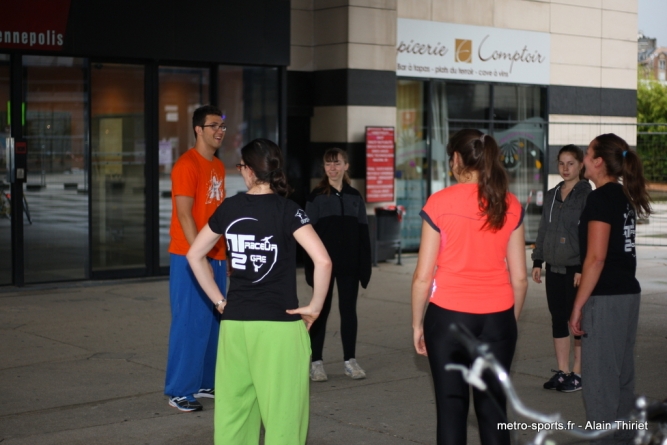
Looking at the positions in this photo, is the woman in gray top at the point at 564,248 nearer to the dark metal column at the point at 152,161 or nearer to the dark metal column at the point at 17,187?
the dark metal column at the point at 152,161

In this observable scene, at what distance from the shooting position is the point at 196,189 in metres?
6.46

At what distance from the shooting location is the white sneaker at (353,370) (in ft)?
24.6

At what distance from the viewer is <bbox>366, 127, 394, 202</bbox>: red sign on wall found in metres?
14.5

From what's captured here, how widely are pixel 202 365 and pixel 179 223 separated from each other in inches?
40.0

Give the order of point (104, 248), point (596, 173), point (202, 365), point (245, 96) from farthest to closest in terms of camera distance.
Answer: point (245, 96) < point (104, 248) < point (202, 365) < point (596, 173)

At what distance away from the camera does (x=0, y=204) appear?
11.9 meters

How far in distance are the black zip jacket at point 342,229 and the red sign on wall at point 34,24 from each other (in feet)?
18.9

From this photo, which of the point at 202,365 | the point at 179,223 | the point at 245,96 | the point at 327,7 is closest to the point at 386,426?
the point at 202,365

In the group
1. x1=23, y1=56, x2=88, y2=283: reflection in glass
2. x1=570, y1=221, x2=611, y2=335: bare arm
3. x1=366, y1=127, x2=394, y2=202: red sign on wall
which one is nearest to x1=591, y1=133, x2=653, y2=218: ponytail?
x1=570, y1=221, x2=611, y2=335: bare arm

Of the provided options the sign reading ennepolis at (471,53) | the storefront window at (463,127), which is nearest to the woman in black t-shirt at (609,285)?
the sign reading ennepolis at (471,53)

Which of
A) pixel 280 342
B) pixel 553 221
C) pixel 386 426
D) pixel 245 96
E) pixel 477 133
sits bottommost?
pixel 386 426

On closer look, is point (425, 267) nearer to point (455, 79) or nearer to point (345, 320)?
point (345, 320)

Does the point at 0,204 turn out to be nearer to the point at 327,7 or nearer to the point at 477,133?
the point at 327,7

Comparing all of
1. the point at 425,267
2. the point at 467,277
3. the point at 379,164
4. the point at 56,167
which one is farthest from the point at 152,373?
the point at 379,164
